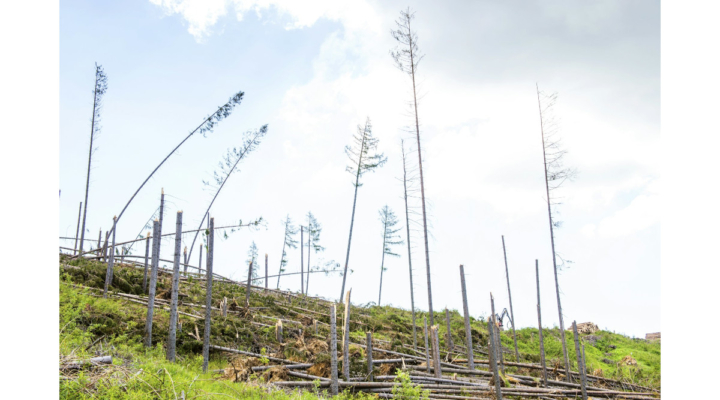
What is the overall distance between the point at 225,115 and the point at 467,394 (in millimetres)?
12406

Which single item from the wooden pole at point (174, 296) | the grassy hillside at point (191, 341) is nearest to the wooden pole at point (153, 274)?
the grassy hillside at point (191, 341)

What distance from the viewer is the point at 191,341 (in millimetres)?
9922

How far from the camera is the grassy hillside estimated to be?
19.0ft

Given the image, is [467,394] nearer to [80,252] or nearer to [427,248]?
[427,248]

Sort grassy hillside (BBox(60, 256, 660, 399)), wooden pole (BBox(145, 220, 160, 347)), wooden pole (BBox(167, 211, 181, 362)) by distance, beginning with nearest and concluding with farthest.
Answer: grassy hillside (BBox(60, 256, 660, 399)) → wooden pole (BBox(167, 211, 181, 362)) → wooden pole (BBox(145, 220, 160, 347))

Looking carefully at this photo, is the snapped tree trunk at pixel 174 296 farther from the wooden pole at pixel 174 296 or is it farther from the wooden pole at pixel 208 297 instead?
the wooden pole at pixel 208 297

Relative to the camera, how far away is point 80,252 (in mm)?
14336

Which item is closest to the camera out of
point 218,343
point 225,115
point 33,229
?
point 33,229

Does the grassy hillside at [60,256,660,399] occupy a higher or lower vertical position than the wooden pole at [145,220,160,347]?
lower

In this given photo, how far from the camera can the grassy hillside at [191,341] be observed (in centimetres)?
579

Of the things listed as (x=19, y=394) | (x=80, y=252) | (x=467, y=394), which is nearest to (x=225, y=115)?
(x=80, y=252)

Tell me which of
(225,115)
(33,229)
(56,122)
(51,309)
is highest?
(225,115)

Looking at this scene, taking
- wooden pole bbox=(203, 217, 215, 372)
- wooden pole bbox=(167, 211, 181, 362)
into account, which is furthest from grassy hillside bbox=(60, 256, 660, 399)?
wooden pole bbox=(203, 217, 215, 372)

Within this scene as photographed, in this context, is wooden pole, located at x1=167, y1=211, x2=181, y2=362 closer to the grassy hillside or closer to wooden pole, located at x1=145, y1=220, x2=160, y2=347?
the grassy hillside
